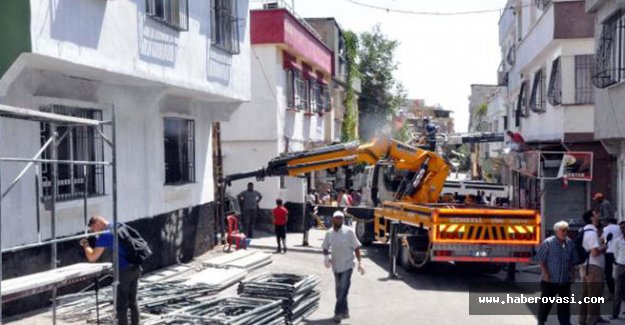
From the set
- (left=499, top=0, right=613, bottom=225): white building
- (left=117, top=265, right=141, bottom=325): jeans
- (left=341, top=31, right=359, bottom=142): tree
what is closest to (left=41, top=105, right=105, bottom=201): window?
(left=117, top=265, right=141, bottom=325): jeans

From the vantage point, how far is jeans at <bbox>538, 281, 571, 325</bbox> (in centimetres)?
1005

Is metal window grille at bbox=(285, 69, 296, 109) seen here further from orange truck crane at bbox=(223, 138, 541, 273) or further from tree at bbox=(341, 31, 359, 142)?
tree at bbox=(341, 31, 359, 142)

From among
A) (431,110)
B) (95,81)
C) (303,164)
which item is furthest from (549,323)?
(431,110)

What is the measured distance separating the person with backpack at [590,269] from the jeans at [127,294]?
6203mm

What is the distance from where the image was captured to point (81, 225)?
36.2ft

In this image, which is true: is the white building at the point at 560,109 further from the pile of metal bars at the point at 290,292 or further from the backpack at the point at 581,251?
the pile of metal bars at the point at 290,292

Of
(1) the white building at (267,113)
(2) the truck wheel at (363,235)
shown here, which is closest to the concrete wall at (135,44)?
(2) the truck wheel at (363,235)

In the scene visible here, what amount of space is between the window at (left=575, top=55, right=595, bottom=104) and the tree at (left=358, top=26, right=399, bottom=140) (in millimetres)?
31598

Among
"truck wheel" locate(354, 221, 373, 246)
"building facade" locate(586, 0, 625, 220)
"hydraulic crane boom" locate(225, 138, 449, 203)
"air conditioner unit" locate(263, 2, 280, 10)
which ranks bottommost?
"truck wheel" locate(354, 221, 373, 246)

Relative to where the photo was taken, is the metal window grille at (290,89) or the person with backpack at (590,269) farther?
the metal window grille at (290,89)

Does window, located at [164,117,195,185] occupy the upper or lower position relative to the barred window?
lower

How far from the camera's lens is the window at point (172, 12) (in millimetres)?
12320

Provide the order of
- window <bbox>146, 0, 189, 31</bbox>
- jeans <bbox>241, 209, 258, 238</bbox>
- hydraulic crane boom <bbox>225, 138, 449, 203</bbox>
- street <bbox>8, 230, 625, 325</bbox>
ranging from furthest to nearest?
jeans <bbox>241, 209, 258, 238</bbox> < hydraulic crane boom <bbox>225, 138, 449, 203</bbox> < window <bbox>146, 0, 189, 31</bbox> < street <bbox>8, 230, 625, 325</bbox>

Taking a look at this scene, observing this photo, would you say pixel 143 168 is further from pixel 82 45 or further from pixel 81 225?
pixel 82 45
